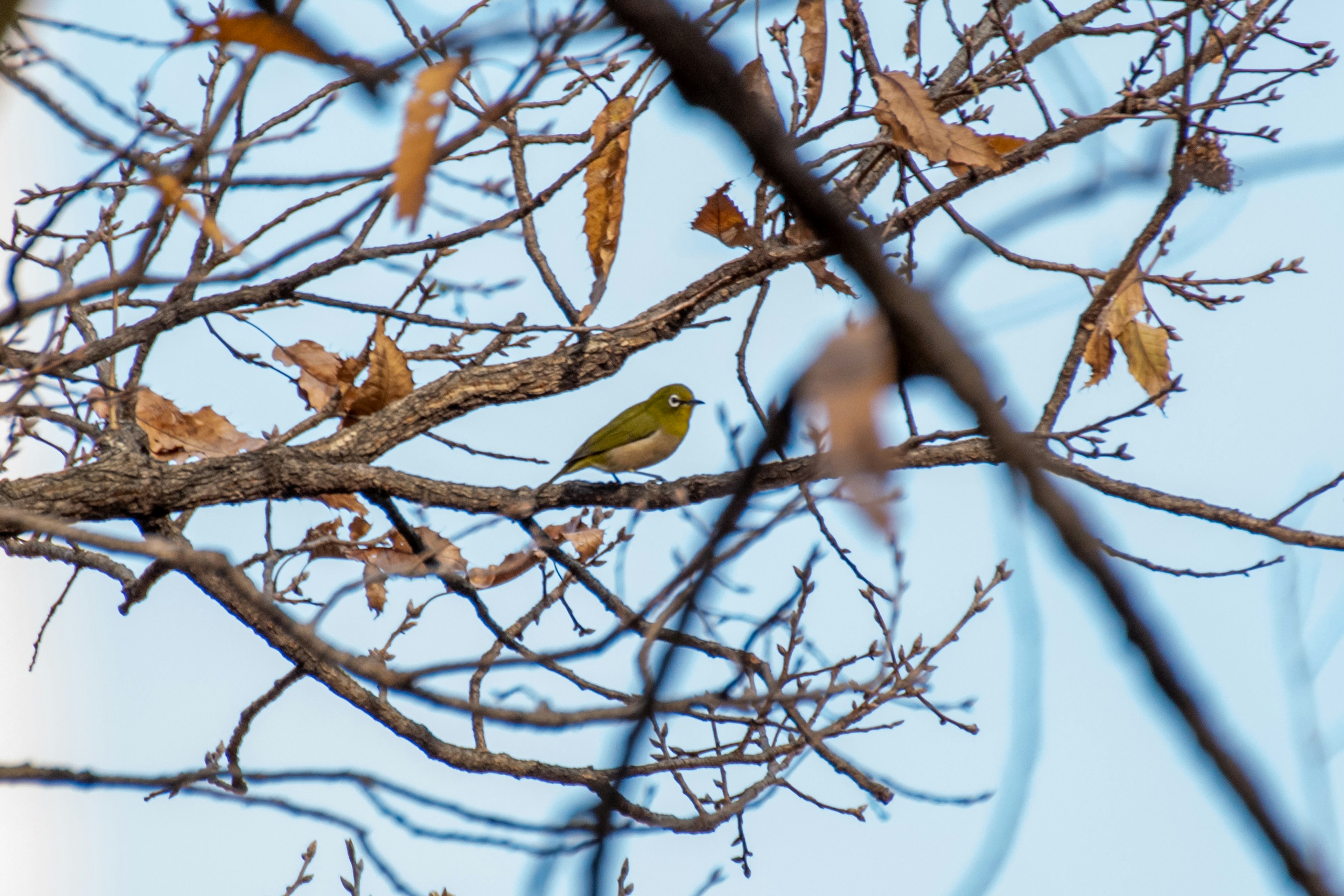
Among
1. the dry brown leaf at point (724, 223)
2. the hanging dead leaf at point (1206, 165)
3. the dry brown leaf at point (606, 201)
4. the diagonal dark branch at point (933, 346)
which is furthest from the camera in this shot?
the dry brown leaf at point (724, 223)

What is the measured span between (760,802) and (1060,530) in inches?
139

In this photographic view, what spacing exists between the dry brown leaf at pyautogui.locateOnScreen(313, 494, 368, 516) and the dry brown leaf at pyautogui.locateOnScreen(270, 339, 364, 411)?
55 centimetres

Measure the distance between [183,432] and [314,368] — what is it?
677 mm

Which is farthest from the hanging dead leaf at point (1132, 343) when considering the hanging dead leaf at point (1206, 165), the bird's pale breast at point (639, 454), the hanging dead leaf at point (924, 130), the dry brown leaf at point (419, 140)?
the bird's pale breast at point (639, 454)

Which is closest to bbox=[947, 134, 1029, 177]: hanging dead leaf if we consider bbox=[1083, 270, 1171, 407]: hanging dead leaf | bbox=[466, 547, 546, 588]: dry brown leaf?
bbox=[1083, 270, 1171, 407]: hanging dead leaf

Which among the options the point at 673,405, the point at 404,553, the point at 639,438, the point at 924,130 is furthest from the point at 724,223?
the point at 673,405

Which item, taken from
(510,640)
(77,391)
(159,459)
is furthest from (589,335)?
(77,391)

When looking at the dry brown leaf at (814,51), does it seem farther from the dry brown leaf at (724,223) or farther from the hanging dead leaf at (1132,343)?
the hanging dead leaf at (1132,343)

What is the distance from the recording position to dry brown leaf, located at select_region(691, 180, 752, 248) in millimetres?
4551

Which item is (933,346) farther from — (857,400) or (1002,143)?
(1002,143)

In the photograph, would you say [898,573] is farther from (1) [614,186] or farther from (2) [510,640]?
(1) [614,186]

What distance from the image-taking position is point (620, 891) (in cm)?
446

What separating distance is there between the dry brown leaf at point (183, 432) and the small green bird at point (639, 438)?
2368 mm

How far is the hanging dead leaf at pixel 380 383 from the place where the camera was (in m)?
4.78
